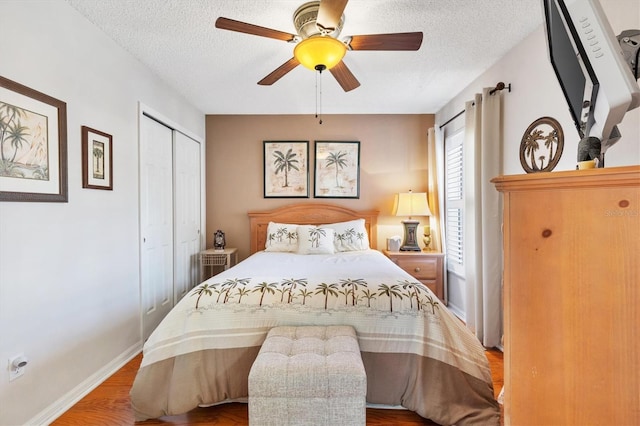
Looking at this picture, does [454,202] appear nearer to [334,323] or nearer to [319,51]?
[334,323]

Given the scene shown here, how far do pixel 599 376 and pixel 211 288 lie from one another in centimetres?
186

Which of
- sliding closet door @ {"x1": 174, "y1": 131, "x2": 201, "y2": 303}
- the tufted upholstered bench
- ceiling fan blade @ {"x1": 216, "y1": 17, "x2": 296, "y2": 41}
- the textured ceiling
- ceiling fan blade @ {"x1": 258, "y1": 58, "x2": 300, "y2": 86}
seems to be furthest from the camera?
sliding closet door @ {"x1": 174, "y1": 131, "x2": 201, "y2": 303}

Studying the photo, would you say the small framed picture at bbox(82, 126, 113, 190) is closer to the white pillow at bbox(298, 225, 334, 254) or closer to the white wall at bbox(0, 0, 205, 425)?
the white wall at bbox(0, 0, 205, 425)

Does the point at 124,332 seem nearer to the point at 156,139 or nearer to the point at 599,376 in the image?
the point at 156,139

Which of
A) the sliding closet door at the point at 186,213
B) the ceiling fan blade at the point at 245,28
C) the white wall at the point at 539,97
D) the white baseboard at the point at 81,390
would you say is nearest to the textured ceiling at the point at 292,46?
the white wall at the point at 539,97

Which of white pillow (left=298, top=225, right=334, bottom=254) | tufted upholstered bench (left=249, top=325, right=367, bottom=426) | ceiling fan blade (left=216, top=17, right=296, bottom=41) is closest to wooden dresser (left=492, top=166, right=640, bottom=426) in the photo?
tufted upholstered bench (left=249, top=325, right=367, bottom=426)

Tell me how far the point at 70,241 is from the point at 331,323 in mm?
1754

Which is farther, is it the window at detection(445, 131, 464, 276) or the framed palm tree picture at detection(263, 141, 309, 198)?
the framed palm tree picture at detection(263, 141, 309, 198)

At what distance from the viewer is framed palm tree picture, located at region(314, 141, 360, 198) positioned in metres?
4.14

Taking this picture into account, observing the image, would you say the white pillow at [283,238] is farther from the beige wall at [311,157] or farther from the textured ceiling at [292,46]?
the textured ceiling at [292,46]

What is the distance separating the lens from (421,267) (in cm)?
357

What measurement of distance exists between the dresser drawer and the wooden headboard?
0.62 meters

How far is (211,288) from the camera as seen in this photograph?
196 cm

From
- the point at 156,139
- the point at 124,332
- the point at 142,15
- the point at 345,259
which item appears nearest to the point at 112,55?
the point at 142,15
